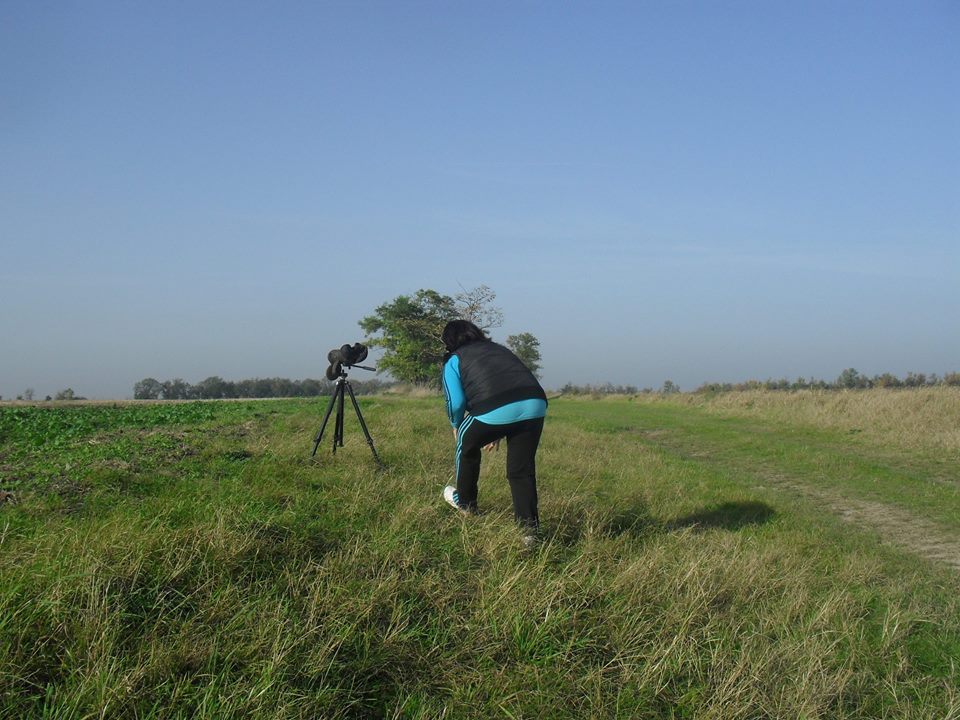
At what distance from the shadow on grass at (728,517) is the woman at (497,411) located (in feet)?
6.99

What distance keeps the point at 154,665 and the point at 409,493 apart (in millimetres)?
3787

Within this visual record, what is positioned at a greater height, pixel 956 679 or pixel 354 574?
pixel 354 574

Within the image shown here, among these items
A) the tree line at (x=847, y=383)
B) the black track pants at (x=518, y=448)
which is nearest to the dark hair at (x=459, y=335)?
the black track pants at (x=518, y=448)

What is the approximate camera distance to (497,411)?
5648 mm

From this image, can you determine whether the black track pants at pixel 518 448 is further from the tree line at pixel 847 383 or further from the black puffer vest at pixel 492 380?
the tree line at pixel 847 383

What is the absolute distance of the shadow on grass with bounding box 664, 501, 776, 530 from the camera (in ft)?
24.8

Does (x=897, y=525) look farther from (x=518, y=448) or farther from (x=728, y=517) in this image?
(x=518, y=448)

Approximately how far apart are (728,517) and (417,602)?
516 cm

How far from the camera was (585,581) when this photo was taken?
4.71 meters

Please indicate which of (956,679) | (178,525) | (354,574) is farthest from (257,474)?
(956,679)

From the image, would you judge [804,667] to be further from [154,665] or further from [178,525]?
[178,525]

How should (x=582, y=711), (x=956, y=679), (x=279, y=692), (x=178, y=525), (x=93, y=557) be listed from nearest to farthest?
(x=279, y=692), (x=582, y=711), (x=93, y=557), (x=956, y=679), (x=178, y=525)

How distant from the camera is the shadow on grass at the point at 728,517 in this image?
7555mm

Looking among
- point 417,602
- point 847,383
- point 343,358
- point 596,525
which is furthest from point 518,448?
point 847,383
